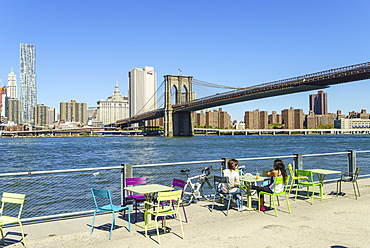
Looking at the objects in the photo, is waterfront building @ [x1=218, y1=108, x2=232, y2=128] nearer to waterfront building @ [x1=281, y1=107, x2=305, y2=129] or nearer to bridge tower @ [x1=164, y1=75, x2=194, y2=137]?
waterfront building @ [x1=281, y1=107, x2=305, y2=129]

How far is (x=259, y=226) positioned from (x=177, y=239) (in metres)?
1.38

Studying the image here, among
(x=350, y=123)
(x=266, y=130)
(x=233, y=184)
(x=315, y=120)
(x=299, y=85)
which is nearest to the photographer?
(x=233, y=184)

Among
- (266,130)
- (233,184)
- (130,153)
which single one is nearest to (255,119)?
(266,130)

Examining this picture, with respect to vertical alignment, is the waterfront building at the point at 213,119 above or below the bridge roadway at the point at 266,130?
above

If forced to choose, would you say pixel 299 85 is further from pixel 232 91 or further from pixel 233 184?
pixel 233 184

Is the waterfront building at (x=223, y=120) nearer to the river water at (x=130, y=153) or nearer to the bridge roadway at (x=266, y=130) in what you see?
the bridge roadway at (x=266, y=130)

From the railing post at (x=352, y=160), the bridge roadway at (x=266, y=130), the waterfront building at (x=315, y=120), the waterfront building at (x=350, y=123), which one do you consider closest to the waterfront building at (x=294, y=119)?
the waterfront building at (x=315, y=120)

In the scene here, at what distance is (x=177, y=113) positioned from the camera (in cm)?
8456

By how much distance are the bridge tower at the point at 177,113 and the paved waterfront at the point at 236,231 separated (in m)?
74.6

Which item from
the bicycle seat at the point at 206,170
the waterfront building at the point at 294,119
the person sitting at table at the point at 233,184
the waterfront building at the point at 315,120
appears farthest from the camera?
the waterfront building at the point at 315,120

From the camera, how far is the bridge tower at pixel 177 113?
82125 mm

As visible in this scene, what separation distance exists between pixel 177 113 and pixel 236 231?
79.2 m

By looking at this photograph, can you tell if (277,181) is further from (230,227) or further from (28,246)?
(28,246)

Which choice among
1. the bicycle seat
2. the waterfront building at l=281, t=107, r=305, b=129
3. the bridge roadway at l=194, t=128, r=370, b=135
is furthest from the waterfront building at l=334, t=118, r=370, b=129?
the bicycle seat
